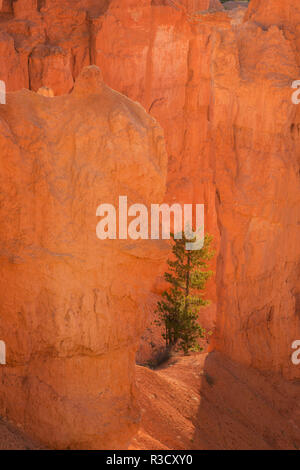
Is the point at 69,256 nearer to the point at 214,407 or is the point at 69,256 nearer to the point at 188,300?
the point at 214,407

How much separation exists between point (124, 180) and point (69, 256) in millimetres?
1382

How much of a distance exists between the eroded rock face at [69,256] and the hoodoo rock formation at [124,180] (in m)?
0.02

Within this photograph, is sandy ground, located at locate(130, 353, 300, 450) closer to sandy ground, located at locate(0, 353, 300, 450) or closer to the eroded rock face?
sandy ground, located at locate(0, 353, 300, 450)

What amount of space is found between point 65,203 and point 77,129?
107 cm

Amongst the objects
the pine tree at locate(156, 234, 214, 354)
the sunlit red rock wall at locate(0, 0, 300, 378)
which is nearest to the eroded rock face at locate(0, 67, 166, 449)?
the sunlit red rock wall at locate(0, 0, 300, 378)

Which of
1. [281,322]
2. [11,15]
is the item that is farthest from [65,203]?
[11,15]

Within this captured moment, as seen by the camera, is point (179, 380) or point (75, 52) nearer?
point (179, 380)

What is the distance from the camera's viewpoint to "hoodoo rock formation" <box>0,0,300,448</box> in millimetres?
7855

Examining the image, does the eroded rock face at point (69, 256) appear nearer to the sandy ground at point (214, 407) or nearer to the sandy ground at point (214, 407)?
the sandy ground at point (214, 407)

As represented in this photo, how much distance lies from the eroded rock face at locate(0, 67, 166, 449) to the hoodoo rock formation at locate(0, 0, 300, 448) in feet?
0.07

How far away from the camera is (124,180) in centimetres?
812

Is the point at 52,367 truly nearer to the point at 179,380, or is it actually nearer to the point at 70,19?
the point at 179,380

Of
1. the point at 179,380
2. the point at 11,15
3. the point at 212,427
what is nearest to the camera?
the point at 212,427

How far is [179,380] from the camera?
13125 mm
